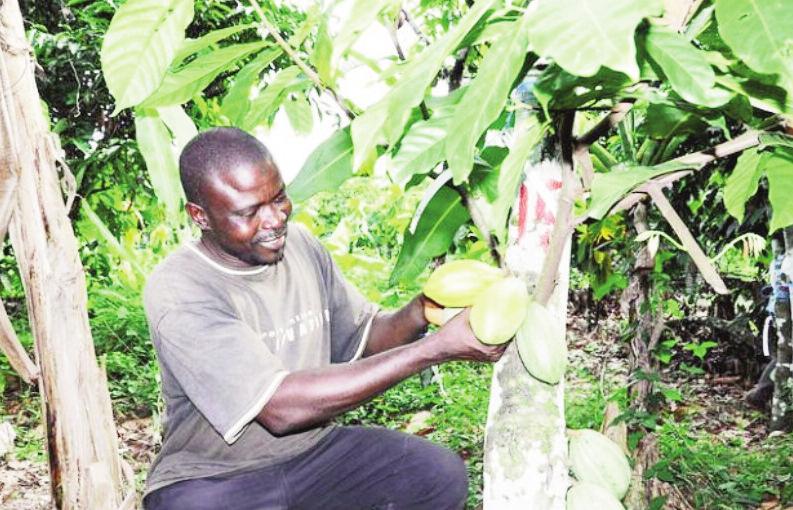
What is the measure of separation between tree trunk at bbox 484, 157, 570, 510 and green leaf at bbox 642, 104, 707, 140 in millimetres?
150

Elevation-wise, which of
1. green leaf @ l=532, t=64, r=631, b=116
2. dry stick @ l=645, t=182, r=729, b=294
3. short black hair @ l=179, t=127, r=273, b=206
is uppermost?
green leaf @ l=532, t=64, r=631, b=116

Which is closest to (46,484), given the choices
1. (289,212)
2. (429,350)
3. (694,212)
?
(289,212)

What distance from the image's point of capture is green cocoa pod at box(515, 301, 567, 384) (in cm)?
83

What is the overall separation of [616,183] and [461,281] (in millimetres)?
293

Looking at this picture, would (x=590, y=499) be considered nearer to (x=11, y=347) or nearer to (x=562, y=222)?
(x=562, y=222)

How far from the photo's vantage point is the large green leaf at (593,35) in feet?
1.39

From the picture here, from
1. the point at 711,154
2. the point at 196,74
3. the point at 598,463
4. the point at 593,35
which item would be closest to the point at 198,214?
the point at 196,74

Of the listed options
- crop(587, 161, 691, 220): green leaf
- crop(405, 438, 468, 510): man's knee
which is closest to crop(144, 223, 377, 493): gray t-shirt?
crop(405, 438, 468, 510): man's knee

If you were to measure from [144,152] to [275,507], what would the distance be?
2.86 feet

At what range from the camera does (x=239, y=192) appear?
140 cm

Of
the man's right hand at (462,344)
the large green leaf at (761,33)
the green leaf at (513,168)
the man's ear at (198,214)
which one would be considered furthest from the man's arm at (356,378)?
the large green leaf at (761,33)

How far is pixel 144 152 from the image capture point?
4.19ft

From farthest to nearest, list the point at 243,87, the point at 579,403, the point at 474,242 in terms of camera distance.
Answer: the point at 579,403 → the point at 474,242 → the point at 243,87

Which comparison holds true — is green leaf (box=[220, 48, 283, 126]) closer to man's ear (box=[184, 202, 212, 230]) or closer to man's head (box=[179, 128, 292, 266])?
man's head (box=[179, 128, 292, 266])
